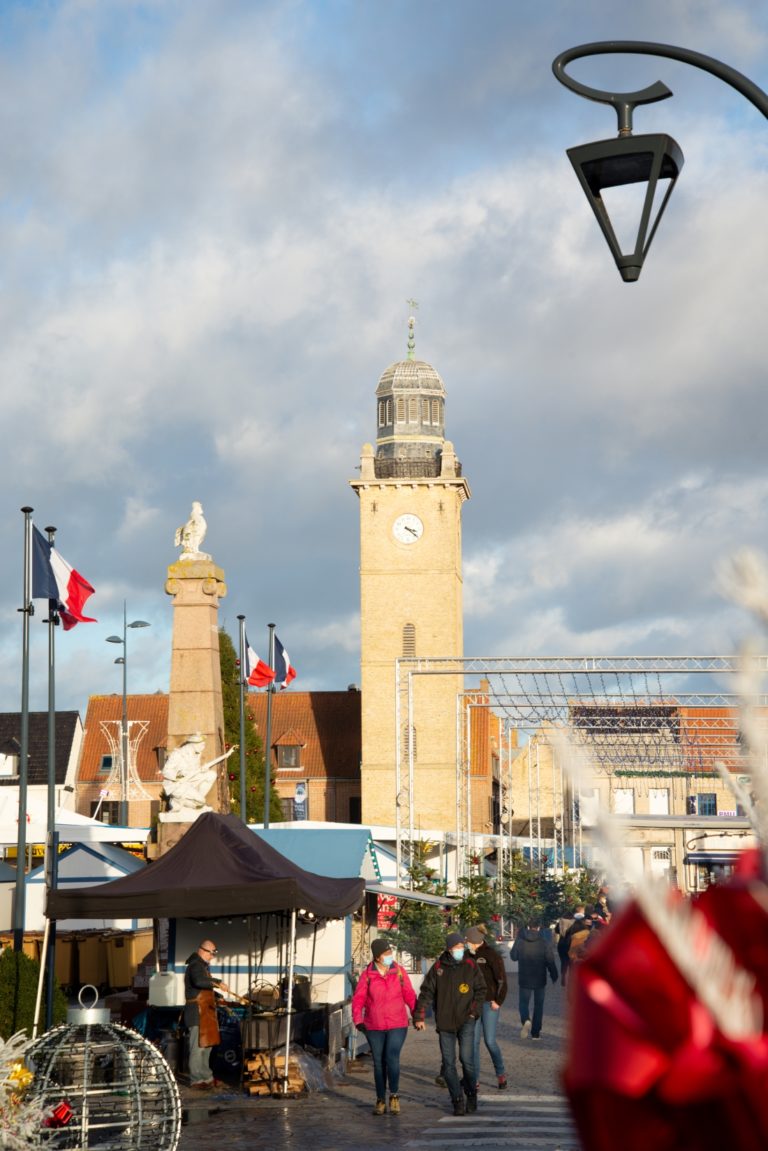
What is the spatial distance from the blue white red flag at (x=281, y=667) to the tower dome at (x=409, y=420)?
121ft

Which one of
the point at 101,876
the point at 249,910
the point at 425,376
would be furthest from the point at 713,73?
the point at 425,376

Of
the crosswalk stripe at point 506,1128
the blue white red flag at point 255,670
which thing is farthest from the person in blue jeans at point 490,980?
the blue white red flag at point 255,670

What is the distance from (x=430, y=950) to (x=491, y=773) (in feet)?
183

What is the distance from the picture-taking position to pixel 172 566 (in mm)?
22797

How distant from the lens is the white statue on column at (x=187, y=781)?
21.9 metres

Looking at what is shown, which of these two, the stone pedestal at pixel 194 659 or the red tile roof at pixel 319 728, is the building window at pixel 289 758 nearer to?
the red tile roof at pixel 319 728

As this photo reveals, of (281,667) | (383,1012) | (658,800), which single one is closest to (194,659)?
(383,1012)

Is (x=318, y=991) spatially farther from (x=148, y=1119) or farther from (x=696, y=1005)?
(x=696, y=1005)

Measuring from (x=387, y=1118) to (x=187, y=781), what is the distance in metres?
7.63

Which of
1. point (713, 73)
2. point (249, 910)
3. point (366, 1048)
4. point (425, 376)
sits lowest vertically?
point (366, 1048)

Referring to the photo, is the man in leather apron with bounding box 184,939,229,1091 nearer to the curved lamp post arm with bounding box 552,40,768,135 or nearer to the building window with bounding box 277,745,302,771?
the curved lamp post arm with bounding box 552,40,768,135

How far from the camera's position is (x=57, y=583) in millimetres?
26062

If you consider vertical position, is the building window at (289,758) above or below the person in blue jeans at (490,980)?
above

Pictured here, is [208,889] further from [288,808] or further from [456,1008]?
[288,808]
